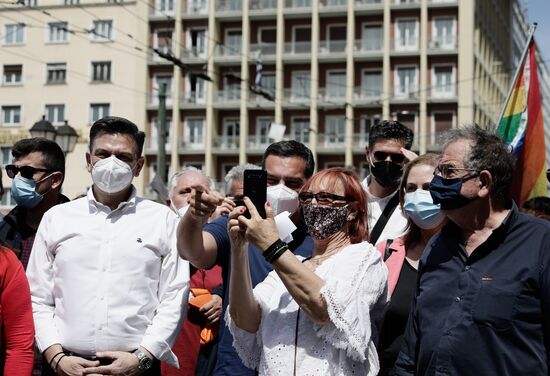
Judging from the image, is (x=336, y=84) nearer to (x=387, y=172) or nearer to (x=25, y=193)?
(x=387, y=172)

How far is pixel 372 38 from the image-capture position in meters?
49.7

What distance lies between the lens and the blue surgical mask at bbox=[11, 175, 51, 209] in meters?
5.55

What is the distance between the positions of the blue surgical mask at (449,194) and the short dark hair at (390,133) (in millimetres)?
1922

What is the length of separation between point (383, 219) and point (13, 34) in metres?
52.4

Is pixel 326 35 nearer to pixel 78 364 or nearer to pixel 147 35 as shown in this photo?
pixel 147 35

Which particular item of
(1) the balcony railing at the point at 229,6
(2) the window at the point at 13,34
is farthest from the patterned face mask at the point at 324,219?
(2) the window at the point at 13,34

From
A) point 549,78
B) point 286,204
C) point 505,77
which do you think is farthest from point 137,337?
point 549,78

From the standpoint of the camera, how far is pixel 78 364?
4.41m

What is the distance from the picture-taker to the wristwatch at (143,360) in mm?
4484

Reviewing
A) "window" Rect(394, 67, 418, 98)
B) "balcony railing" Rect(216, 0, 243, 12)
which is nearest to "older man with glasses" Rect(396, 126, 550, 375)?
"window" Rect(394, 67, 418, 98)

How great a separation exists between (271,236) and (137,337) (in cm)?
132

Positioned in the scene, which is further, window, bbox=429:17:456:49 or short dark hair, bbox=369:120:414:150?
window, bbox=429:17:456:49

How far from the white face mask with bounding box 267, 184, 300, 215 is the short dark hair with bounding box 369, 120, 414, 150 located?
1.19 m

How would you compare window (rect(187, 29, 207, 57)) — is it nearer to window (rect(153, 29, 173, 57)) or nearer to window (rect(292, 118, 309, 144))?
window (rect(153, 29, 173, 57))
